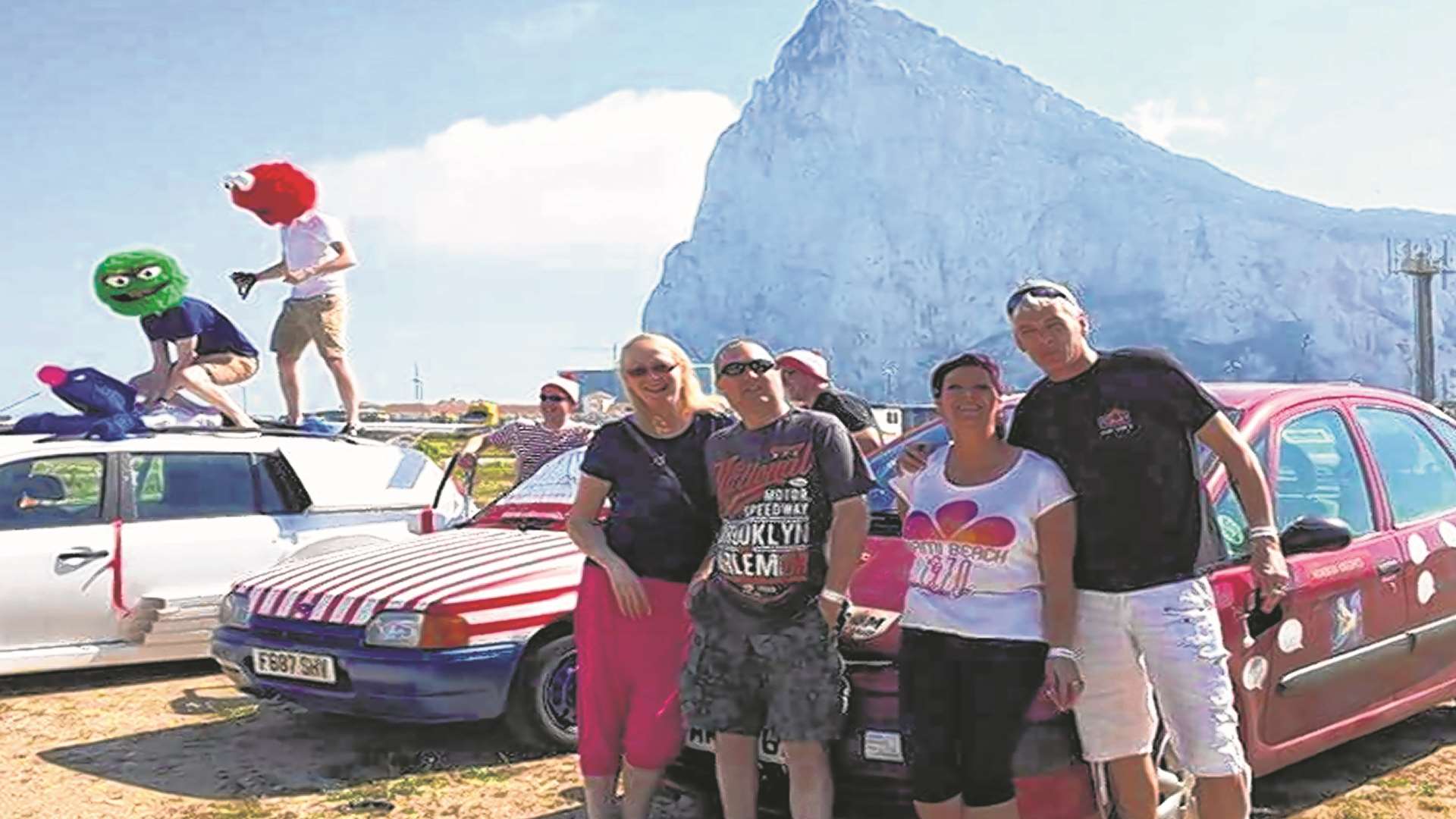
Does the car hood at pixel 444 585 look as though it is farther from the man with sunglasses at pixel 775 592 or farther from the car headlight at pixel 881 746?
the car headlight at pixel 881 746

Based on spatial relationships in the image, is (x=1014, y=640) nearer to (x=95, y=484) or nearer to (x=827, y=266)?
(x=95, y=484)

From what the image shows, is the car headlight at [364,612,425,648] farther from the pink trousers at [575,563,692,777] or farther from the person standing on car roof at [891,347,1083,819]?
the person standing on car roof at [891,347,1083,819]

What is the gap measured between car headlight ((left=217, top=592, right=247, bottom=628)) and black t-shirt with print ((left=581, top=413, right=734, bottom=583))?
2.67 metres

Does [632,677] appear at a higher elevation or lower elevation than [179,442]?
lower

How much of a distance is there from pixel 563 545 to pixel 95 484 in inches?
131

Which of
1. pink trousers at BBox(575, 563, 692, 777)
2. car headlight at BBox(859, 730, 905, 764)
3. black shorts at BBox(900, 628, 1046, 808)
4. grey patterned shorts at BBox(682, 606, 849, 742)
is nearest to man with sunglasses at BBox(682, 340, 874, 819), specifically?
grey patterned shorts at BBox(682, 606, 849, 742)

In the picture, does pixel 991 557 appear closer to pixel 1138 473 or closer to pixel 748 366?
pixel 1138 473

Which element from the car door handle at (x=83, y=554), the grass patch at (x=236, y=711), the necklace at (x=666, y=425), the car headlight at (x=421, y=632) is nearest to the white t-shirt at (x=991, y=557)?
the necklace at (x=666, y=425)

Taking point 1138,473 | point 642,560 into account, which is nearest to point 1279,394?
point 1138,473

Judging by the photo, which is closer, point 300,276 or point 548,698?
point 548,698

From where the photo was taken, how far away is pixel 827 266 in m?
91.6

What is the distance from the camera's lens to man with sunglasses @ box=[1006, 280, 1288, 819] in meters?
3.47

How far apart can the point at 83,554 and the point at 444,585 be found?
2.96m

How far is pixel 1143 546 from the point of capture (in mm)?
3475
